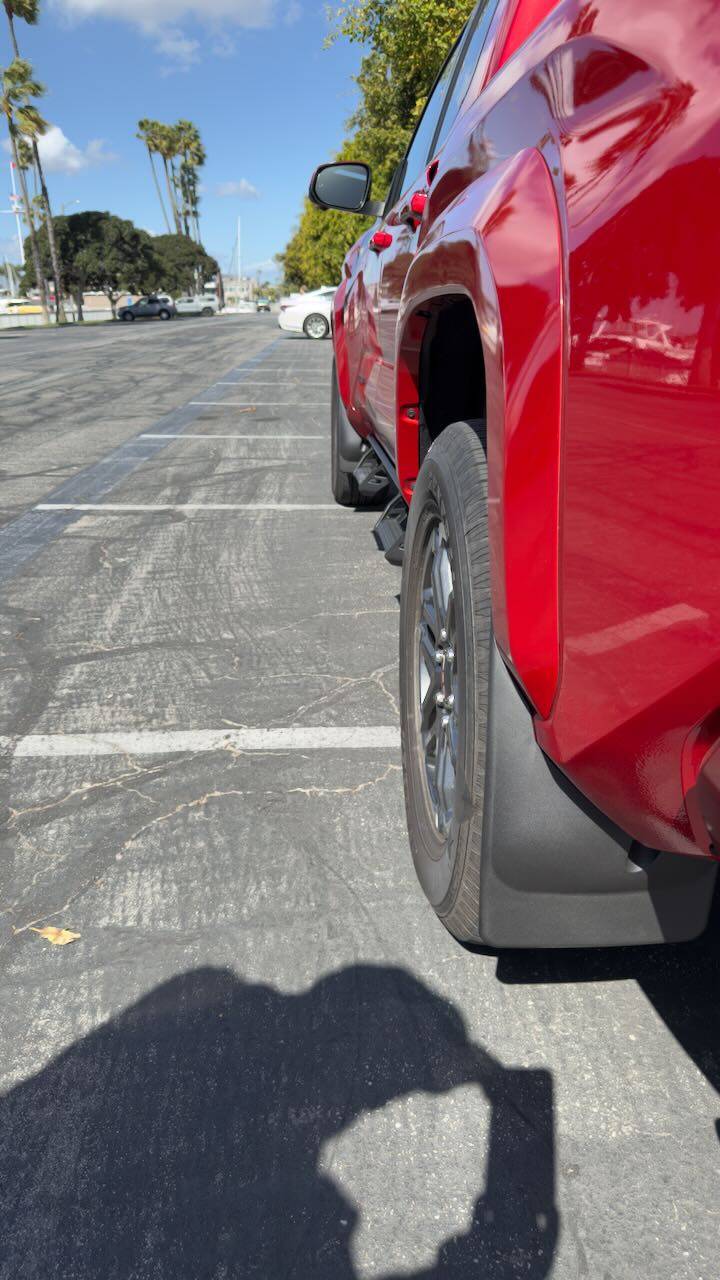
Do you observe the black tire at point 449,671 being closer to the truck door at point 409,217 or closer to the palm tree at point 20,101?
the truck door at point 409,217

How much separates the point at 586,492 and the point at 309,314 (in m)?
28.0

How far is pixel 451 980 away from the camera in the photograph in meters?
1.94

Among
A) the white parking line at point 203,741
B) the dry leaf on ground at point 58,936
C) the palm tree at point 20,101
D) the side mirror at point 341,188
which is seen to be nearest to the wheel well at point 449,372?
the white parking line at point 203,741

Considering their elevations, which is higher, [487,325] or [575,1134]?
[487,325]

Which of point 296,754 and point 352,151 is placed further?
point 352,151

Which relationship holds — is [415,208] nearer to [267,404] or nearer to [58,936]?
[58,936]

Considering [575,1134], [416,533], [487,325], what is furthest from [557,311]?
[575,1134]

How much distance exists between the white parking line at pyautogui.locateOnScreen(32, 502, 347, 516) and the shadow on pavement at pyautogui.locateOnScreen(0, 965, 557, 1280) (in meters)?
4.42

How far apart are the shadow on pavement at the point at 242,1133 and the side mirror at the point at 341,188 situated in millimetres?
3407

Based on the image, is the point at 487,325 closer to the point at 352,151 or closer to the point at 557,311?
the point at 557,311

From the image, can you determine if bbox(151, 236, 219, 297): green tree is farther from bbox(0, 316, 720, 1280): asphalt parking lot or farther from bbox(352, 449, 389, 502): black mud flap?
bbox(0, 316, 720, 1280): asphalt parking lot

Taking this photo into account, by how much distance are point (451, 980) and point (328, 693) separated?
1468mm

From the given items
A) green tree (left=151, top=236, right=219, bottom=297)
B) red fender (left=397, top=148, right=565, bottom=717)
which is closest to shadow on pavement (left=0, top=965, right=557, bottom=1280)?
red fender (left=397, top=148, right=565, bottom=717)

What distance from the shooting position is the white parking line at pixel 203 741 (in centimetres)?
291
